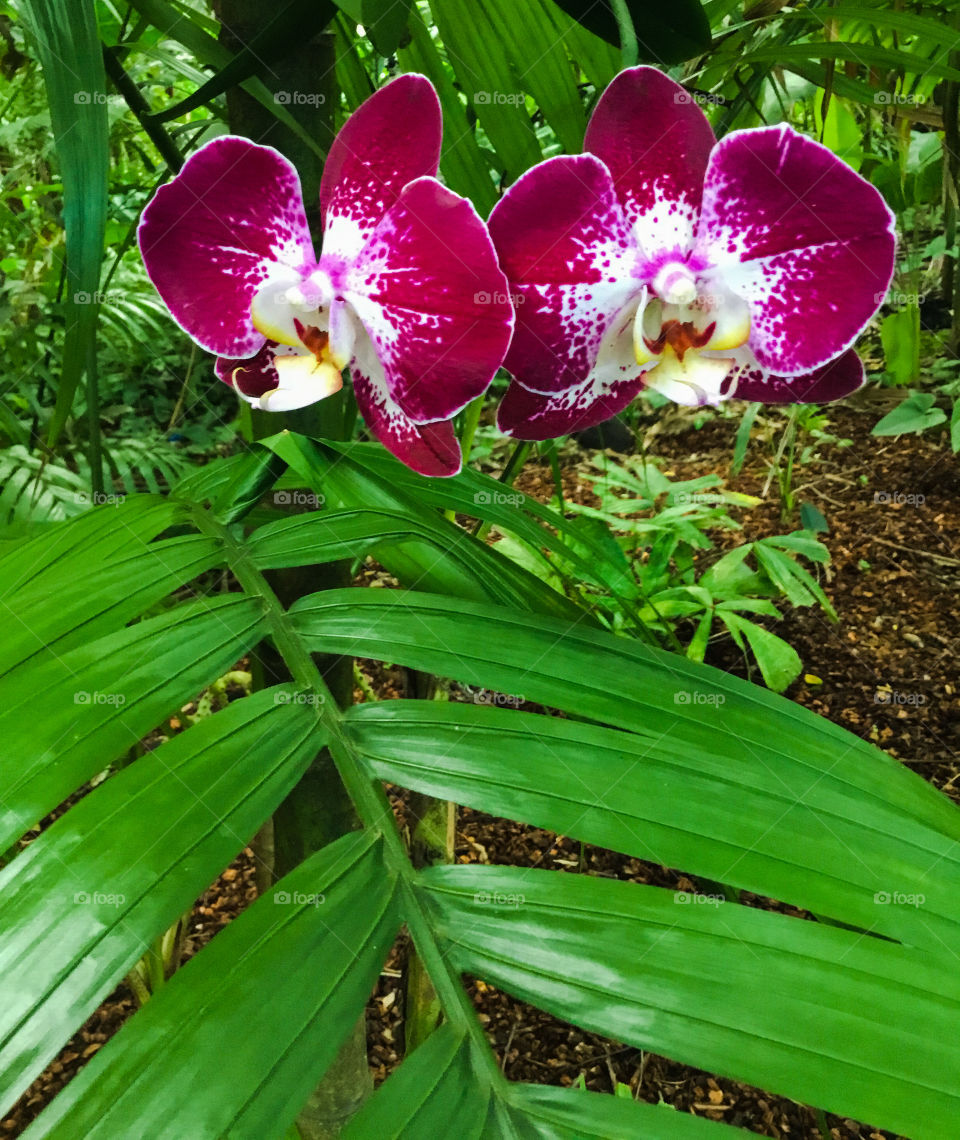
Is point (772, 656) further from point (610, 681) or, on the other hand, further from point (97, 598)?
point (97, 598)

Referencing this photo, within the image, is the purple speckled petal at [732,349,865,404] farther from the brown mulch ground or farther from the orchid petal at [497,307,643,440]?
the brown mulch ground

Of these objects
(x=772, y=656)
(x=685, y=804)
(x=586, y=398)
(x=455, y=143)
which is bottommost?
(x=772, y=656)

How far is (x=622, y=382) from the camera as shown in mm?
346

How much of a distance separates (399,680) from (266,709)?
3.71ft

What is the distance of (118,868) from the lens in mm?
240

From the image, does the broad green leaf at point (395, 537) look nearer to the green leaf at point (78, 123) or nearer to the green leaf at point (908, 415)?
the green leaf at point (78, 123)

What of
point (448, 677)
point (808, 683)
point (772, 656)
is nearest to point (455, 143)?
point (448, 677)

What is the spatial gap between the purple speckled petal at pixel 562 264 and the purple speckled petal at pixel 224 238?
11 cm

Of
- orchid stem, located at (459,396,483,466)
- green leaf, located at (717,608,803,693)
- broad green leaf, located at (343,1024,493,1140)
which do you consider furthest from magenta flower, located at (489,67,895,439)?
green leaf, located at (717,608,803,693)

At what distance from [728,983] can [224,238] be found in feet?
1.06

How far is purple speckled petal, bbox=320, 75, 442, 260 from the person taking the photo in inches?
11.9

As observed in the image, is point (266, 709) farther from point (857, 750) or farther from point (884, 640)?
point (884, 640)

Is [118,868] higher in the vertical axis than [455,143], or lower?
lower

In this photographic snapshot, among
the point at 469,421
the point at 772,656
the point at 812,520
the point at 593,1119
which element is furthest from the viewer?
the point at 812,520
